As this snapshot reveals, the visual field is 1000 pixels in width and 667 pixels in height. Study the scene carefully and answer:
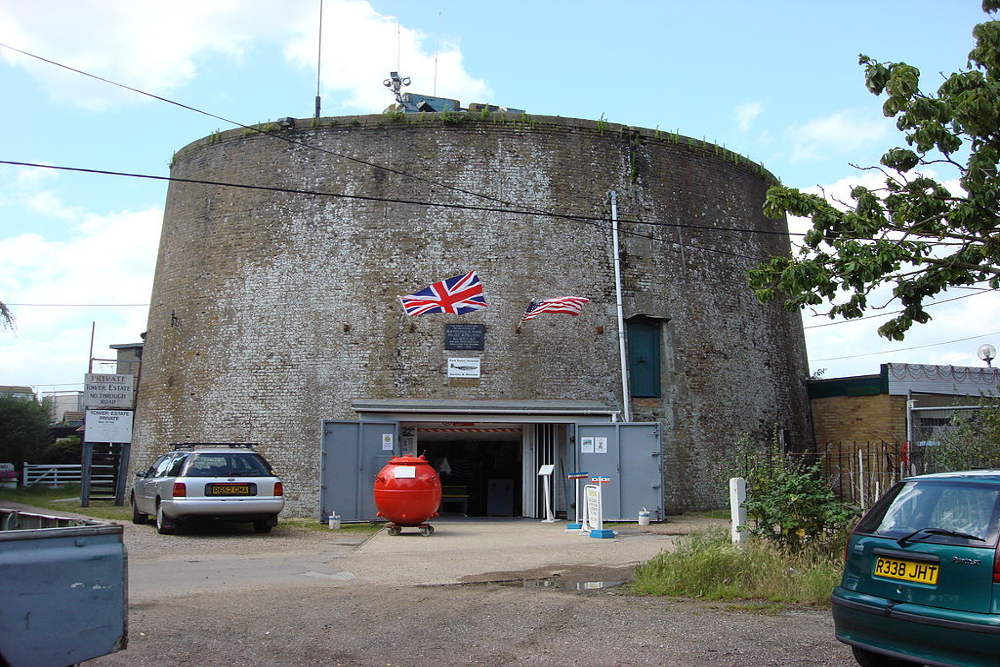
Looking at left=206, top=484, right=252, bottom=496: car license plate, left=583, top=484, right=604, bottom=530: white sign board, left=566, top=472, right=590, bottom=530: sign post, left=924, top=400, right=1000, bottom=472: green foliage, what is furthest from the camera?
left=566, top=472, right=590, bottom=530: sign post

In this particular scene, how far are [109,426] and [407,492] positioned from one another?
33.2 feet

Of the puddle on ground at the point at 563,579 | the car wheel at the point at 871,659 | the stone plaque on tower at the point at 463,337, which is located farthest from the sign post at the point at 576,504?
the car wheel at the point at 871,659

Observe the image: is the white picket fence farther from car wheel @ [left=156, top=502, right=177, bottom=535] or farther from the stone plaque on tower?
car wheel @ [left=156, top=502, right=177, bottom=535]

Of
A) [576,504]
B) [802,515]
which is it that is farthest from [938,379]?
[802,515]

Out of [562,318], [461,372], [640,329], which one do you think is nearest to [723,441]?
[640,329]

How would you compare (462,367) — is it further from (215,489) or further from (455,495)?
(215,489)

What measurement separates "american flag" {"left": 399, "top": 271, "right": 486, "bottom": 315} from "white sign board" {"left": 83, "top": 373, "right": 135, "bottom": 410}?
25.8ft

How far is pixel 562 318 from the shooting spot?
21.6 meters

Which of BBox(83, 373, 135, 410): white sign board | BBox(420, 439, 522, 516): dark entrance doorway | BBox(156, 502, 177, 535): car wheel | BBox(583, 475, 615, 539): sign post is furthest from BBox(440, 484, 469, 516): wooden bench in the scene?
BBox(83, 373, 135, 410): white sign board

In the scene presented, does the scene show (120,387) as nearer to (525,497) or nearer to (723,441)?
(525,497)

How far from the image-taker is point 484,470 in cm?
2316

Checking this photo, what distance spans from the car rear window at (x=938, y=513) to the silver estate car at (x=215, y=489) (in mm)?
11339

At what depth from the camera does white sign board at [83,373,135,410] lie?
2242 cm

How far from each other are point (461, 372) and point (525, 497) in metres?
3.18
